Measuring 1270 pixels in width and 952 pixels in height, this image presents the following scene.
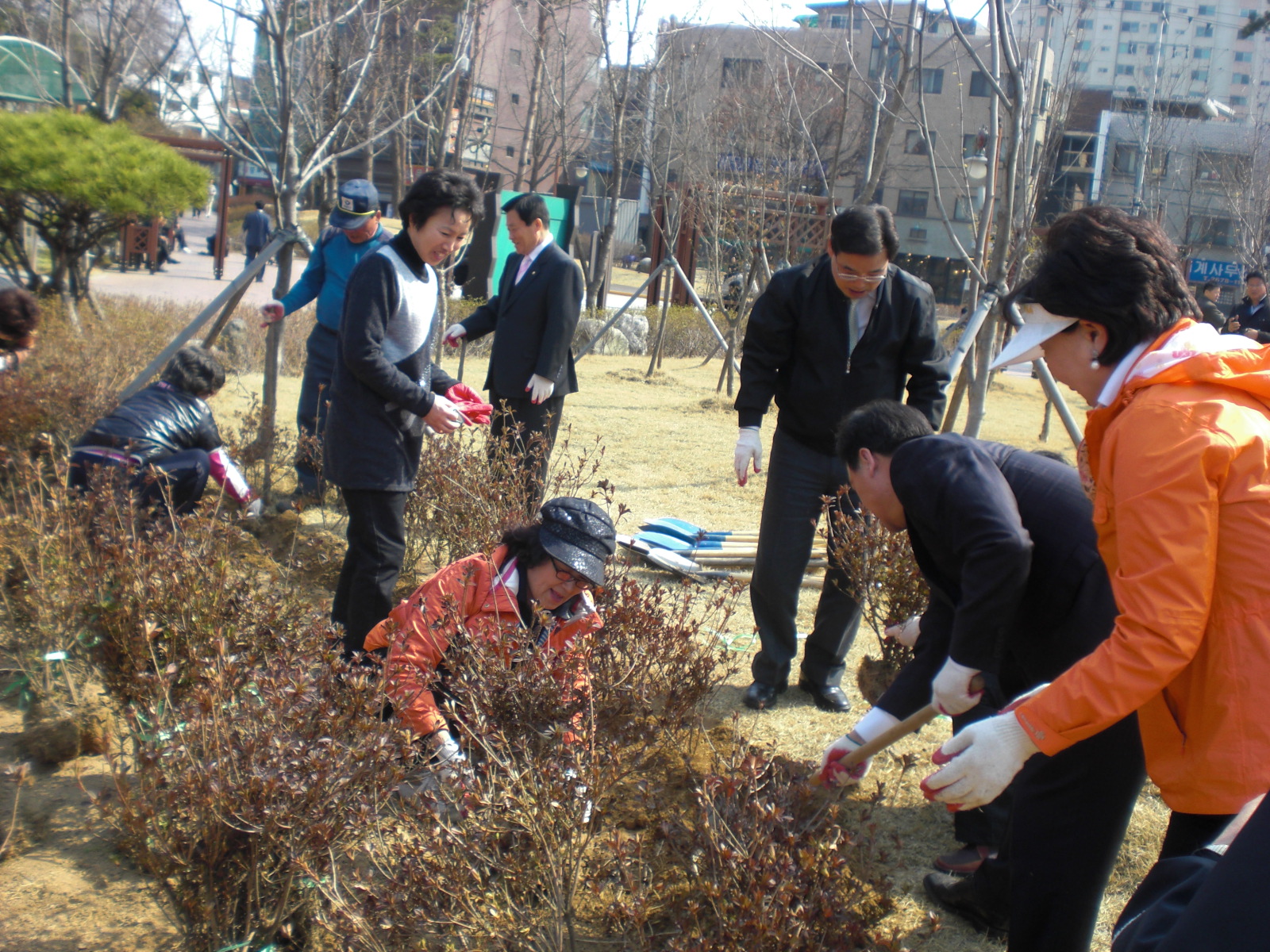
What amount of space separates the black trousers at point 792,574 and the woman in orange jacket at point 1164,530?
5.70 ft

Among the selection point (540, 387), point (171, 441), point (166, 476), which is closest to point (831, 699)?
point (540, 387)

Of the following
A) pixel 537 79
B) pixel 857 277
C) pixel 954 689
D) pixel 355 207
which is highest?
pixel 537 79

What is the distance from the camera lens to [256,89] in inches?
328

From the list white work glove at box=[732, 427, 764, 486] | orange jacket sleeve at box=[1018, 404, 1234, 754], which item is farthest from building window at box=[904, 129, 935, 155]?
orange jacket sleeve at box=[1018, 404, 1234, 754]

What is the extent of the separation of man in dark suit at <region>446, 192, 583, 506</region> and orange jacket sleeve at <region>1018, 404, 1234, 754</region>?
10.7ft

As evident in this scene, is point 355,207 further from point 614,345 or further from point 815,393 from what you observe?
point 614,345

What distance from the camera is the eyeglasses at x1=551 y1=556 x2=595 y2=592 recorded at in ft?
8.09

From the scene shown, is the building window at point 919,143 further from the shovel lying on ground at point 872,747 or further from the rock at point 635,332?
the rock at point 635,332

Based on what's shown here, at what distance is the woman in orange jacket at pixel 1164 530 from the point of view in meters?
1.47

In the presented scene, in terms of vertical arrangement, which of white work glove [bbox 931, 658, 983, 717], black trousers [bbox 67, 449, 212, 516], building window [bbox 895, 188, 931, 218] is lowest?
black trousers [bbox 67, 449, 212, 516]

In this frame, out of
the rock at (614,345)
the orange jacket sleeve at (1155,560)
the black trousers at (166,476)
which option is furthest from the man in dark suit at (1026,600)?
the rock at (614,345)

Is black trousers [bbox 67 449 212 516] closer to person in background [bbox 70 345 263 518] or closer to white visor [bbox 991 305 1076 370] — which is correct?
person in background [bbox 70 345 263 518]

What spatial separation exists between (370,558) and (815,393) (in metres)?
1.52

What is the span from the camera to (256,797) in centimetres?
196
